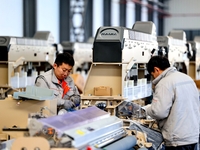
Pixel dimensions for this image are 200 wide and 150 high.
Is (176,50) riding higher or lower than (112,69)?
higher

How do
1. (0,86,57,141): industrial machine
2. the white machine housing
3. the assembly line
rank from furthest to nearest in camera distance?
the white machine housing → (0,86,57,141): industrial machine → the assembly line

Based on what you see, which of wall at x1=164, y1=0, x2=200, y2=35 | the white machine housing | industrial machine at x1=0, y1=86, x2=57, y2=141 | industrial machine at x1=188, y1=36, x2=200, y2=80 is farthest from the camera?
wall at x1=164, y1=0, x2=200, y2=35

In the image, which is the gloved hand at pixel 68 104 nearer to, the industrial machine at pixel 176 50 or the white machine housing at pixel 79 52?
the industrial machine at pixel 176 50

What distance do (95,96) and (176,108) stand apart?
3.96 feet

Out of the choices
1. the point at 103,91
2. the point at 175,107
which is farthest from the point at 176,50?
the point at 175,107

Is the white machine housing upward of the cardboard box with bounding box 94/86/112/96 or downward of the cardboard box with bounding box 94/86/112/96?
upward

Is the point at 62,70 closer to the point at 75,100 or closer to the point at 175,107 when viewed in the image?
the point at 75,100

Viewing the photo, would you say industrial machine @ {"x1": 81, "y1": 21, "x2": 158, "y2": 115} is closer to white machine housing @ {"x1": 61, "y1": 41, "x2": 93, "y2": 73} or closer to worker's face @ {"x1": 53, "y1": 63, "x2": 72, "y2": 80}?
worker's face @ {"x1": 53, "y1": 63, "x2": 72, "y2": 80}

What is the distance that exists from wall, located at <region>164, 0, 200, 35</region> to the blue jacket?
15.8 meters

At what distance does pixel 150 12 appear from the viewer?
63.2ft

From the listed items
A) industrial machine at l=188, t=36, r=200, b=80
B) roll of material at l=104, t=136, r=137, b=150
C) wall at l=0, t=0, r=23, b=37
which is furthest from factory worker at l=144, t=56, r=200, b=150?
wall at l=0, t=0, r=23, b=37

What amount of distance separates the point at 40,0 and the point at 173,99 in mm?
7067

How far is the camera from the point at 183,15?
20.2 m

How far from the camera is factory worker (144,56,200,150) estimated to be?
3.97 metres
